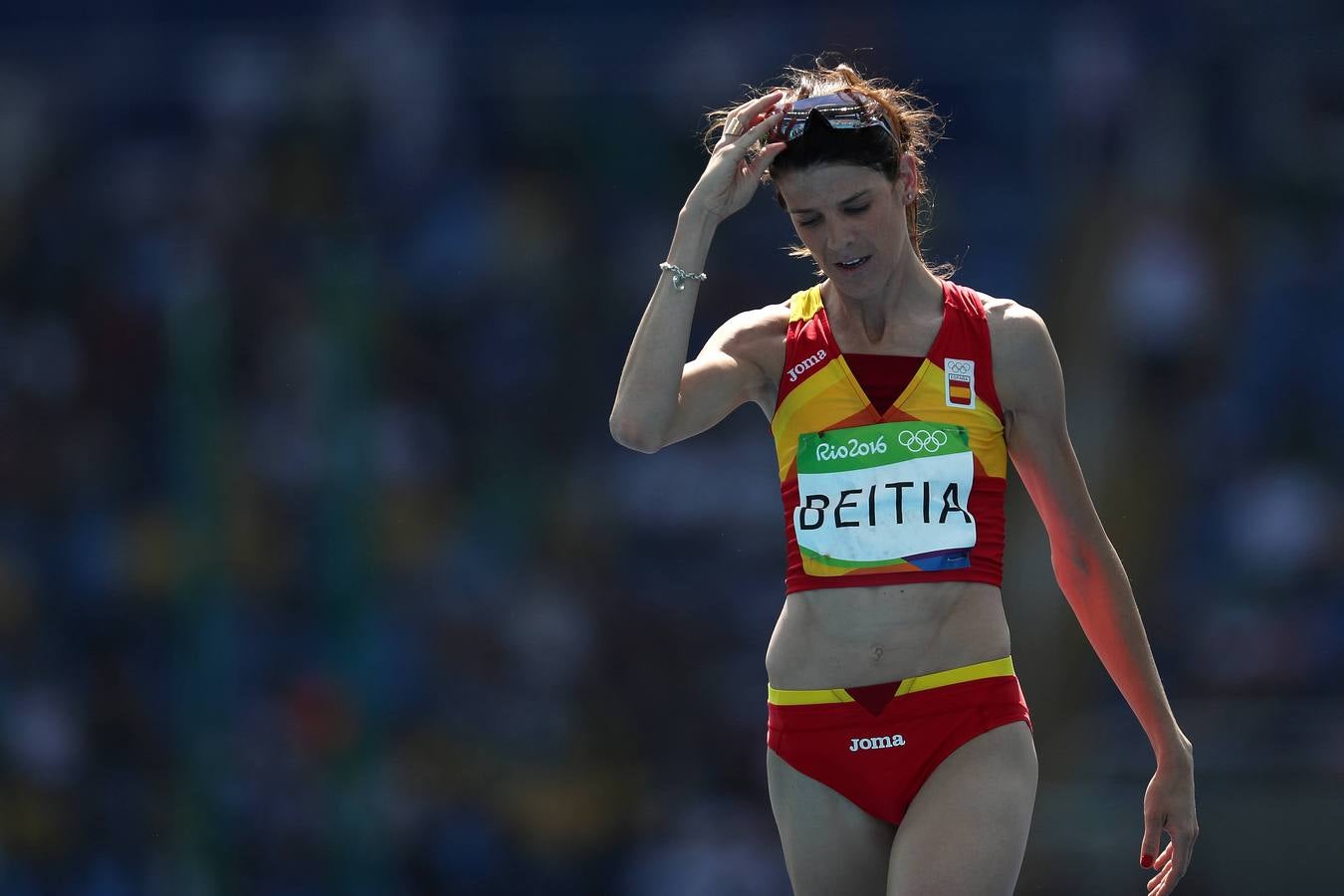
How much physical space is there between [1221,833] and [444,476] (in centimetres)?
401

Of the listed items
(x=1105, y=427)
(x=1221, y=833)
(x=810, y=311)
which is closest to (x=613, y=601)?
(x=1105, y=427)

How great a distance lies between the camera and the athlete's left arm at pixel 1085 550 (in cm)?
367

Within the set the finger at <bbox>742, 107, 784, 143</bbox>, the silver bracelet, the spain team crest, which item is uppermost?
the finger at <bbox>742, 107, 784, 143</bbox>

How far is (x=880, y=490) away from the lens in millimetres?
3619

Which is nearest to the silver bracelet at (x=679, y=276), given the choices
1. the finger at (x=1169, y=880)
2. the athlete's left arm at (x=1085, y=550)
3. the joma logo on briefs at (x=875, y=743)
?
the athlete's left arm at (x=1085, y=550)

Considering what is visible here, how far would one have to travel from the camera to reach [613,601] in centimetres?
862

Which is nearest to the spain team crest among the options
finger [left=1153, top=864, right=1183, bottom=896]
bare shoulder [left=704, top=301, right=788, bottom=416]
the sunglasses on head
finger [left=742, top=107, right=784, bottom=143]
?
bare shoulder [left=704, top=301, right=788, bottom=416]

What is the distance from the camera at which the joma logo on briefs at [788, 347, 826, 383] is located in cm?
373

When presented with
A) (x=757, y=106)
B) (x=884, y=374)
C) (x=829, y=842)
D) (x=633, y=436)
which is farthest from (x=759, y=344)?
(x=829, y=842)

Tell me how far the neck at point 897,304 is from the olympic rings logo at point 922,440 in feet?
0.72

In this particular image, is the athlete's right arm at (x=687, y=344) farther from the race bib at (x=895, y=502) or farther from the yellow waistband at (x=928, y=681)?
the yellow waistband at (x=928, y=681)

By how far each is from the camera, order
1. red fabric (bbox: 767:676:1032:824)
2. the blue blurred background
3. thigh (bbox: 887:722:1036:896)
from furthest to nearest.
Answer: the blue blurred background, red fabric (bbox: 767:676:1032:824), thigh (bbox: 887:722:1036:896)

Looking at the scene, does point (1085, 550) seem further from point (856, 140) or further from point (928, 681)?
point (856, 140)

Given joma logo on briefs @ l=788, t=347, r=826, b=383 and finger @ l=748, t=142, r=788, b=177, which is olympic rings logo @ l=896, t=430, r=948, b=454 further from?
finger @ l=748, t=142, r=788, b=177
